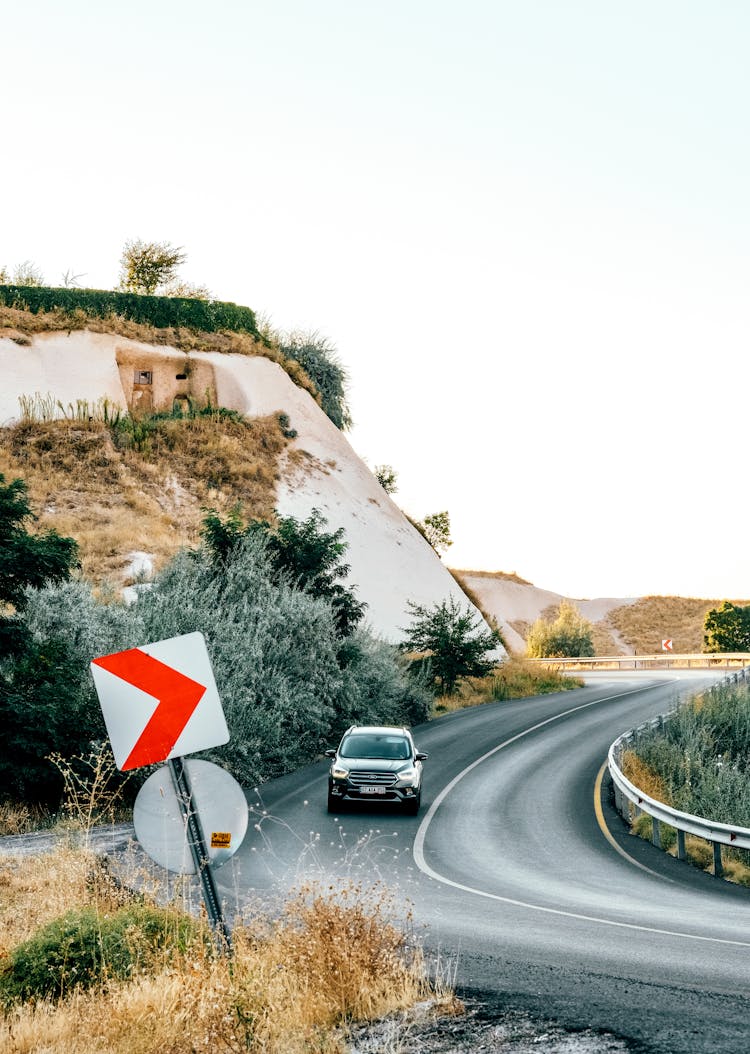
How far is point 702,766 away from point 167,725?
734 inches

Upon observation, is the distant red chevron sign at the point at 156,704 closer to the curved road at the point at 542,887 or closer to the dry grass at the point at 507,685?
the curved road at the point at 542,887

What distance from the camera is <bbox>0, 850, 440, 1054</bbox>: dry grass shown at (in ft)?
19.1

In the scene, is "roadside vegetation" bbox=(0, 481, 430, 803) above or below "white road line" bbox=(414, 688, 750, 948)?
above

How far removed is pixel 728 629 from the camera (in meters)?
74.6

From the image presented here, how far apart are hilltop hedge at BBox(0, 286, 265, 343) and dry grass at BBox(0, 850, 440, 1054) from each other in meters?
49.3

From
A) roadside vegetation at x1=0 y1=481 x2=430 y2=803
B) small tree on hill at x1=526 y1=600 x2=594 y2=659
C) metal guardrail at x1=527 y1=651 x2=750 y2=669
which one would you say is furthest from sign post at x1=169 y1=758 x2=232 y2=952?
small tree on hill at x1=526 y1=600 x2=594 y2=659

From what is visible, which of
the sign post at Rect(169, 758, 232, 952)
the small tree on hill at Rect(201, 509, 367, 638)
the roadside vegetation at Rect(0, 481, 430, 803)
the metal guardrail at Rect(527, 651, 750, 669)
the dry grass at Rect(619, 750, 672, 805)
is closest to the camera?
the sign post at Rect(169, 758, 232, 952)

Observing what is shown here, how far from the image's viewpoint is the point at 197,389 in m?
52.9

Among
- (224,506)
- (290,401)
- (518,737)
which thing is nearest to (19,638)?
(518,737)

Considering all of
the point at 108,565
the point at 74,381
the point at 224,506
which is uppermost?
the point at 74,381

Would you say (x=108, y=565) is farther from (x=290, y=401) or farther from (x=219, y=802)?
(x=219, y=802)

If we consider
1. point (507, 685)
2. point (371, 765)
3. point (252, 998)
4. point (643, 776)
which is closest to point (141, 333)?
point (507, 685)

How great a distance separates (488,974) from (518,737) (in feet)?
69.3

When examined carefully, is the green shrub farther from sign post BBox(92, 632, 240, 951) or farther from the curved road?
the curved road
